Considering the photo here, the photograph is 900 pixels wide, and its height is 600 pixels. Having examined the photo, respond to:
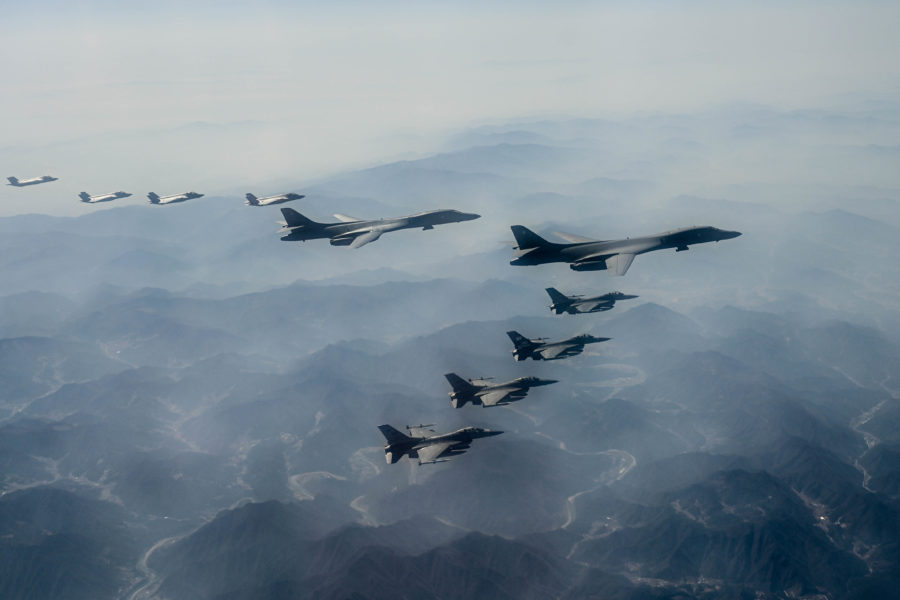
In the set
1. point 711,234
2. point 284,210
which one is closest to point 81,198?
point 284,210

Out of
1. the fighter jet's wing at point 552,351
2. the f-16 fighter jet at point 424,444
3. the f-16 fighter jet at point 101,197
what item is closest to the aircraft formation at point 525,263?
the f-16 fighter jet at point 424,444

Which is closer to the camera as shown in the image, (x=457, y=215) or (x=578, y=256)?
(x=578, y=256)

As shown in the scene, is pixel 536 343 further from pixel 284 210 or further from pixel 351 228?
pixel 284 210

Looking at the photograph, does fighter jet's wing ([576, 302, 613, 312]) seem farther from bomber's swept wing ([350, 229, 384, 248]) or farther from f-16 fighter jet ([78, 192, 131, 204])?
Result: f-16 fighter jet ([78, 192, 131, 204])

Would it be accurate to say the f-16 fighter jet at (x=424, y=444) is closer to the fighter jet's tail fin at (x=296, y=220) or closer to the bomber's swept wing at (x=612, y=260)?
the bomber's swept wing at (x=612, y=260)

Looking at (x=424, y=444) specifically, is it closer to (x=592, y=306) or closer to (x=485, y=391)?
(x=485, y=391)

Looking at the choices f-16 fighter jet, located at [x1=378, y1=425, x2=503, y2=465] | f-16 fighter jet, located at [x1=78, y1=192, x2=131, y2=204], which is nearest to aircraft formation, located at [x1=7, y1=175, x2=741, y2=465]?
f-16 fighter jet, located at [x1=378, y1=425, x2=503, y2=465]

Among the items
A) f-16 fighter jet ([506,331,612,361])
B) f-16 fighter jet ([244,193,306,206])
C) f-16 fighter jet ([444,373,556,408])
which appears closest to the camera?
f-16 fighter jet ([444,373,556,408])
